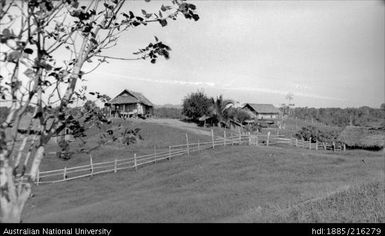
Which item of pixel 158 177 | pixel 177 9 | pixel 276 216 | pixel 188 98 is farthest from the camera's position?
pixel 188 98

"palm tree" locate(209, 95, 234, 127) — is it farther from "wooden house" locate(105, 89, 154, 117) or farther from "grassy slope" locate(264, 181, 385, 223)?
"grassy slope" locate(264, 181, 385, 223)

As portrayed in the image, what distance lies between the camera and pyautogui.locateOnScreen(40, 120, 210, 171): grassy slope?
40.5 m

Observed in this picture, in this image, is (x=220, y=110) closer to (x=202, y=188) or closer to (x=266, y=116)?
(x=266, y=116)

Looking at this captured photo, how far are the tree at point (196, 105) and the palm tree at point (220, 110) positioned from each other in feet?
4.36

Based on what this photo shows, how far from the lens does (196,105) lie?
3046 inches

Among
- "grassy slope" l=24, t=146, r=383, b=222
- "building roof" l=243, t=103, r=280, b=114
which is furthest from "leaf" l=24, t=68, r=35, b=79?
"building roof" l=243, t=103, r=280, b=114

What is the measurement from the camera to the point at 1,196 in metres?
4.37

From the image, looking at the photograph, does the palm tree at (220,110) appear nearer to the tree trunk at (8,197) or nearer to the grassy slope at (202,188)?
Result: the grassy slope at (202,188)

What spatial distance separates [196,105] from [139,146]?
91.4 ft

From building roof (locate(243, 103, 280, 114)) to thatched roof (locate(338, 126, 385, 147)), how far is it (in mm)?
47107

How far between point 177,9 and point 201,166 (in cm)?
2730

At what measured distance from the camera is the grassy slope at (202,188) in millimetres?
16125
